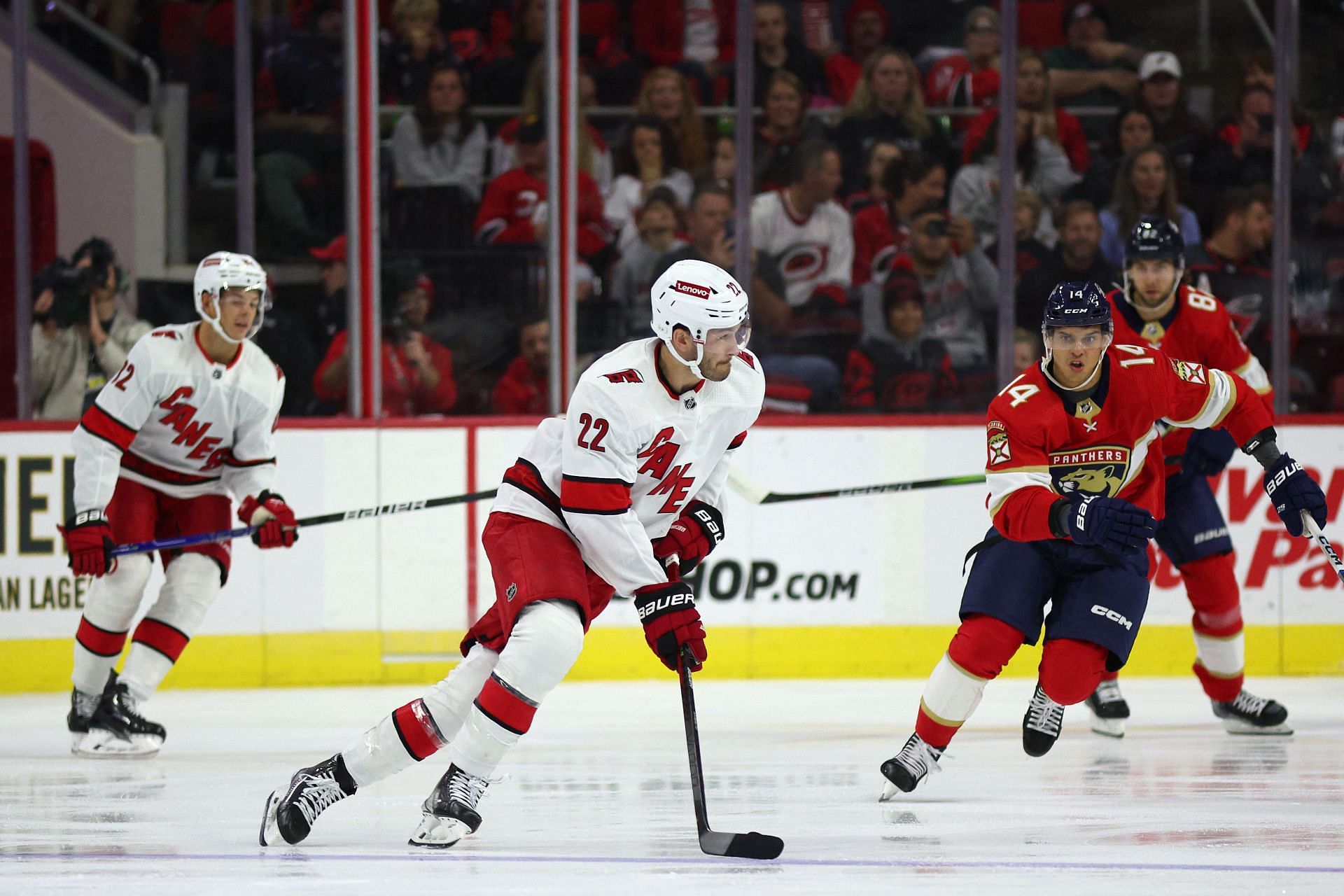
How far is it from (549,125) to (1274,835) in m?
3.79

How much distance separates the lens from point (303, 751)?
471 cm

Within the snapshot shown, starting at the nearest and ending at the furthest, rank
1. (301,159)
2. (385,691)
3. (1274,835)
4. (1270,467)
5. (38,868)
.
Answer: (38,868)
(1274,835)
(1270,467)
(385,691)
(301,159)

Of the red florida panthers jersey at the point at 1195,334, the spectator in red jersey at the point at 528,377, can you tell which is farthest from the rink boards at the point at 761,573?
the red florida panthers jersey at the point at 1195,334

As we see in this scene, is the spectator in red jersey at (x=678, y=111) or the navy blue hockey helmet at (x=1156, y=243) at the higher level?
the spectator in red jersey at (x=678, y=111)

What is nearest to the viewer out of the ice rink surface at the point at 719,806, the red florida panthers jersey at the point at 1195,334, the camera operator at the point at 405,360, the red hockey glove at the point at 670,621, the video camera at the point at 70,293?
the ice rink surface at the point at 719,806

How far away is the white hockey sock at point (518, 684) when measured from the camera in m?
3.23

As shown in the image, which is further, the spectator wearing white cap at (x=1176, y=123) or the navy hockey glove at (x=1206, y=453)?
the spectator wearing white cap at (x=1176, y=123)

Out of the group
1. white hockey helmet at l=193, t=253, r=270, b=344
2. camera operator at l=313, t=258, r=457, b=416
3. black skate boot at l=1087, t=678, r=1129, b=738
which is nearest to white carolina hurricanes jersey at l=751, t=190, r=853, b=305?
camera operator at l=313, t=258, r=457, b=416

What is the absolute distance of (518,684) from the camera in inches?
127

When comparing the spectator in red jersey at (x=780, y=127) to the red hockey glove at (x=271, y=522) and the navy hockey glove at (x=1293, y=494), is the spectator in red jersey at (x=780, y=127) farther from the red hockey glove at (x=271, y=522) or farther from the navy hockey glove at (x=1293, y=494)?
the navy hockey glove at (x=1293, y=494)

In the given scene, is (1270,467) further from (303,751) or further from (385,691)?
(385,691)

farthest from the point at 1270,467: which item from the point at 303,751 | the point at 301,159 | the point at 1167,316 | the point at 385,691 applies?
the point at 301,159

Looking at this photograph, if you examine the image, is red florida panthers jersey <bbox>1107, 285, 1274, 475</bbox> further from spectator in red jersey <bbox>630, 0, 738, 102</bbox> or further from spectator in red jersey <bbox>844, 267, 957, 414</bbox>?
spectator in red jersey <bbox>630, 0, 738, 102</bbox>

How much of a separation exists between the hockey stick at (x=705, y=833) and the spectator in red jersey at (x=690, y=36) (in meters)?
3.53
